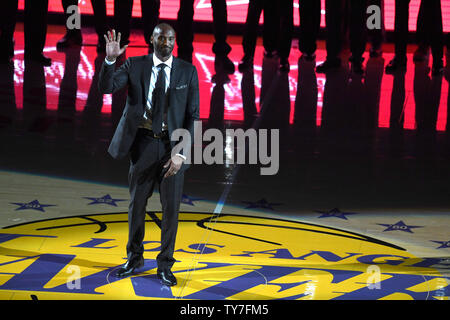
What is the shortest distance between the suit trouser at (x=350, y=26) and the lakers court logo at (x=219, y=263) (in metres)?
5.22

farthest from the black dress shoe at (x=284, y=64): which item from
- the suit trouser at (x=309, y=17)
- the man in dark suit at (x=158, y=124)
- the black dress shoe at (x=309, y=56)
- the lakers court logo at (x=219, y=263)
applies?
the man in dark suit at (x=158, y=124)

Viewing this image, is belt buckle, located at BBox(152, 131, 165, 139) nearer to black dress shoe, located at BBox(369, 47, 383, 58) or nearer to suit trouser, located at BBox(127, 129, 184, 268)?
suit trouser, located at BBox(127, 129, 184, 268)

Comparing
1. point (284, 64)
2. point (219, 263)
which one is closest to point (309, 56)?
point (284, 64)

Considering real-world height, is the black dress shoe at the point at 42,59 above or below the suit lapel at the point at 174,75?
below

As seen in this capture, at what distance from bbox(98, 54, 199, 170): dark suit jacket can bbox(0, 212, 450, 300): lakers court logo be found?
598 mm

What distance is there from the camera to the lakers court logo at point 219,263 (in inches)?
160

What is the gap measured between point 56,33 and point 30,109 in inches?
166

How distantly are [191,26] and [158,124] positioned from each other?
6398mm

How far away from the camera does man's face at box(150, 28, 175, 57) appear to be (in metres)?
3.92

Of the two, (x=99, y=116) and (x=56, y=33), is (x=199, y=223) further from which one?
(x=56, y=33)

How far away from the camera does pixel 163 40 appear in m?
3.93

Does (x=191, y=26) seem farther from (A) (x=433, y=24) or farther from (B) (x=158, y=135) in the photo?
(B) (x=158, y=135)

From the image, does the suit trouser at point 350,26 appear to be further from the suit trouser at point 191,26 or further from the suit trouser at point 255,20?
the suit trouser at point 191,26

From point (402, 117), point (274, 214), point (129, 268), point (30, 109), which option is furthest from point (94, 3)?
point (129, 268)
